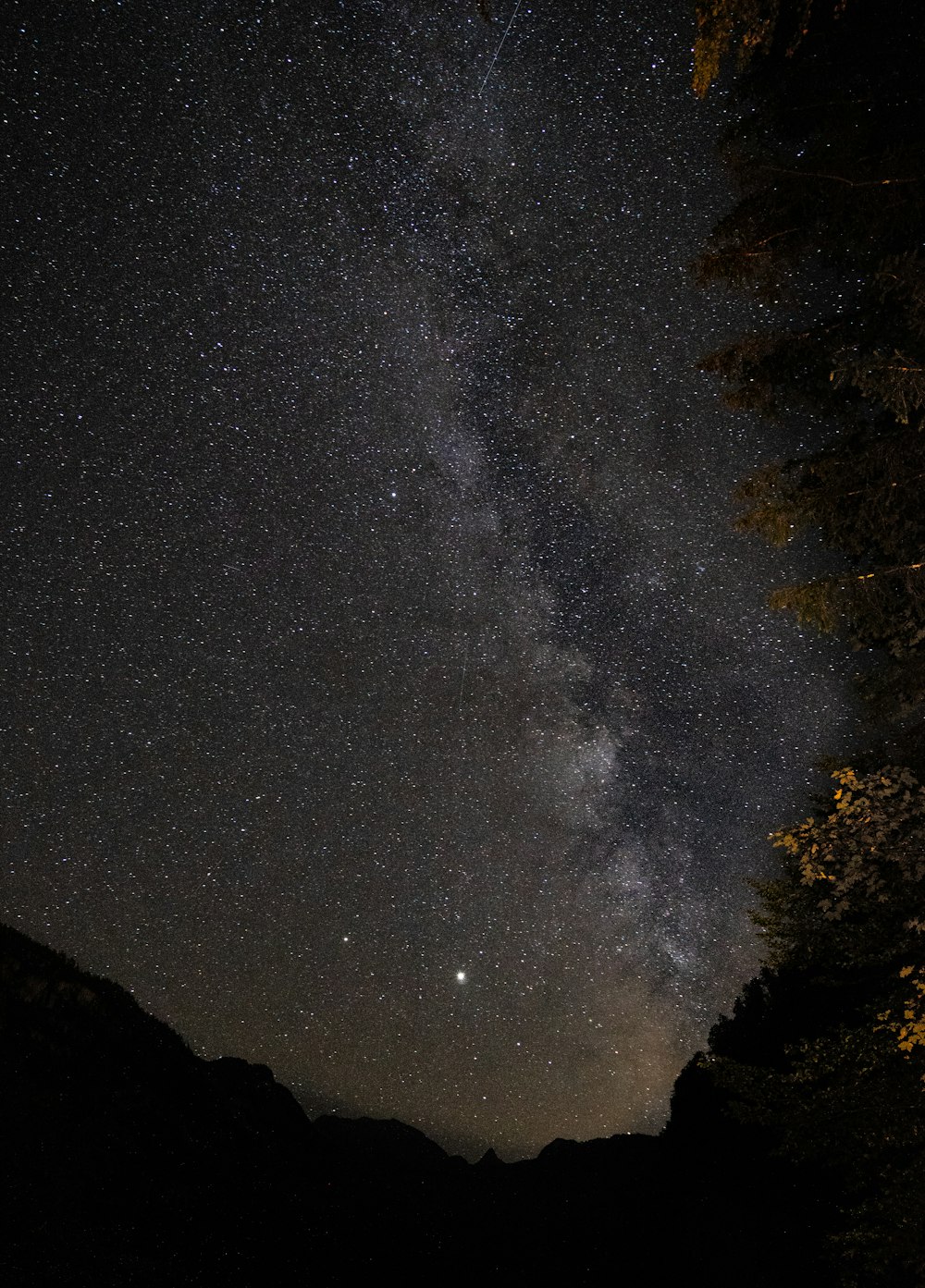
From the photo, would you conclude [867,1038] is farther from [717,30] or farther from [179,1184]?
[179,1184]

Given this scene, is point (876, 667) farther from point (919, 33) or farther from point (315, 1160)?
point (315, 1160)

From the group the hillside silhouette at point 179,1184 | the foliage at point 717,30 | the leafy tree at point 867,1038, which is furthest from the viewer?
the hillside silhouette at point 179,1184

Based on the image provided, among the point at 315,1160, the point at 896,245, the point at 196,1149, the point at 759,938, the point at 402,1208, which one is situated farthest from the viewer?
the point at 402,1208

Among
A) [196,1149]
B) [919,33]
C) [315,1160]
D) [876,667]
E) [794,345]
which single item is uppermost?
[919,33]

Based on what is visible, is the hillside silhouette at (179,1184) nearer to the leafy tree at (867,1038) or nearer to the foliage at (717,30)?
the leafy tree at (867,1038)

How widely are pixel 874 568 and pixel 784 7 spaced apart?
452 cm

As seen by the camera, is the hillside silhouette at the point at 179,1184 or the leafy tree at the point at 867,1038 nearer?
the leafy tree at the point at 867,1038

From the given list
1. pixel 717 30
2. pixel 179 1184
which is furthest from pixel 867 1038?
pixel 179 1184

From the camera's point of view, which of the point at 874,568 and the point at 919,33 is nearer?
the point at 919,33

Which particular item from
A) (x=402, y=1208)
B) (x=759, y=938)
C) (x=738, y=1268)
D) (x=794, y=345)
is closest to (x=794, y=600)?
(x=794, y=345)

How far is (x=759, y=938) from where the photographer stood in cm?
1010

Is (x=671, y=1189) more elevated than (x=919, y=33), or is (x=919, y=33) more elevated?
(x=919, y=33)

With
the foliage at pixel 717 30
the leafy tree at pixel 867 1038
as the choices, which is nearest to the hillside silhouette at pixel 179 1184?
the leafy tree at pixel 867 1038

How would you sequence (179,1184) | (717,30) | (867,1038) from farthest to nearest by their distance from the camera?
(179,1184) → (867,1038) → (717,30)
